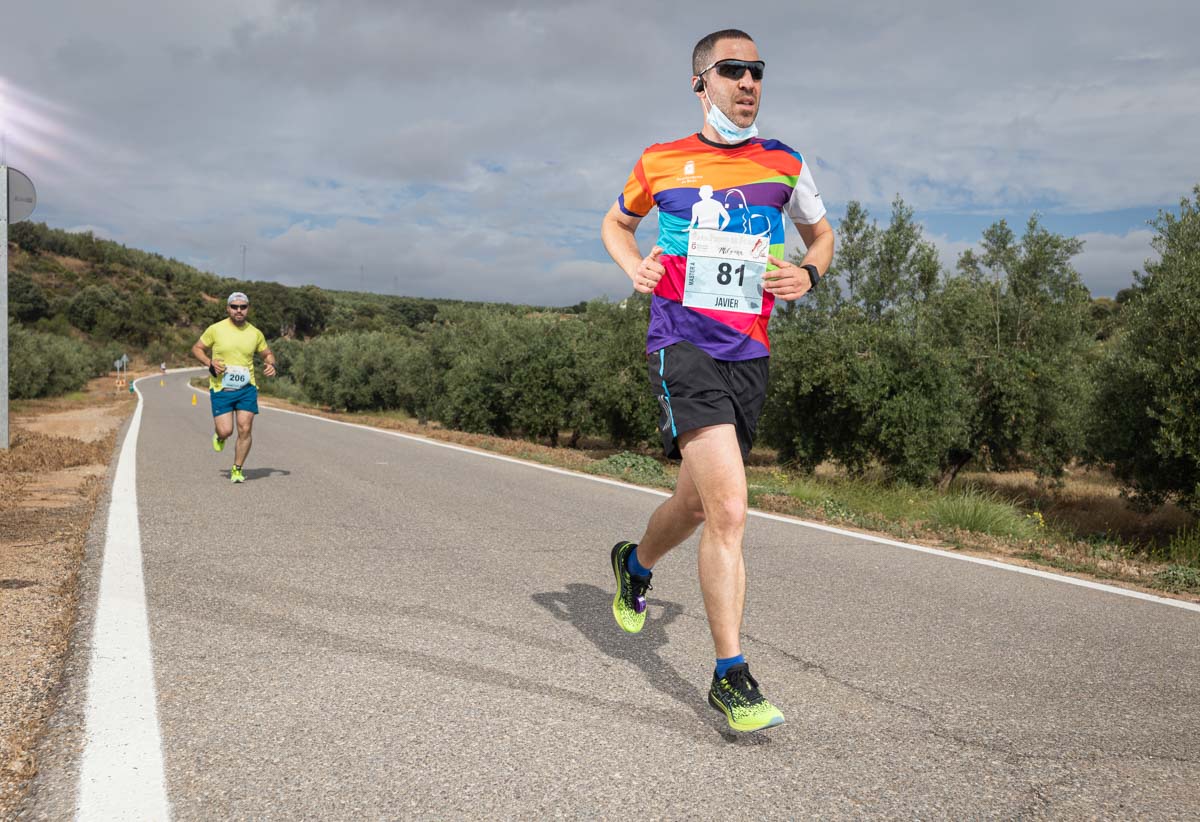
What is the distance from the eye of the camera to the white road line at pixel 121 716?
7.74 ft

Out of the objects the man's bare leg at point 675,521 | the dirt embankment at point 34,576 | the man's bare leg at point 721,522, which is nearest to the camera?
the dirt embankment at point 34,576

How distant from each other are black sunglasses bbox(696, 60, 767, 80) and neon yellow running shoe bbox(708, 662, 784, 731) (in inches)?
85.6

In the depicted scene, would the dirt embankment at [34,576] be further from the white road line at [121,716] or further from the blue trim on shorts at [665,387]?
the blue trim on shorts at [665,387]

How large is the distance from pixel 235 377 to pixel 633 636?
25.0 ft

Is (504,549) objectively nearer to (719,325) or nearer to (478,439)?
(719,325)

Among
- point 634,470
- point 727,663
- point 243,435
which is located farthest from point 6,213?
point 727,663

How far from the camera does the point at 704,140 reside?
344cm

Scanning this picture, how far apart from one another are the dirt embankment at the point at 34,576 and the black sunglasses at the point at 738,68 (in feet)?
10.7

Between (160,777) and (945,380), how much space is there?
68.2 feet

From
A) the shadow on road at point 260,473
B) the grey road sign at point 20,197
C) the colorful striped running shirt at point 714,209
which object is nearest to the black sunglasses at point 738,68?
the colorful striped running shirt at point 714,209

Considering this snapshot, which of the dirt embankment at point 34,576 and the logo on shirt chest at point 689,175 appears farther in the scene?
the logo on shirt chest at point 689,175

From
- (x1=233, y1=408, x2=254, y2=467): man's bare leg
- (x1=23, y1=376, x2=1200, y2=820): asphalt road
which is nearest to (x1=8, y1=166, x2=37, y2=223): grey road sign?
(x1=233, y1=408, x2=254, y2=467): man's bare leg

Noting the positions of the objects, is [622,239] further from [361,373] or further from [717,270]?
[361,373]

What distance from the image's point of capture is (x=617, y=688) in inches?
133
